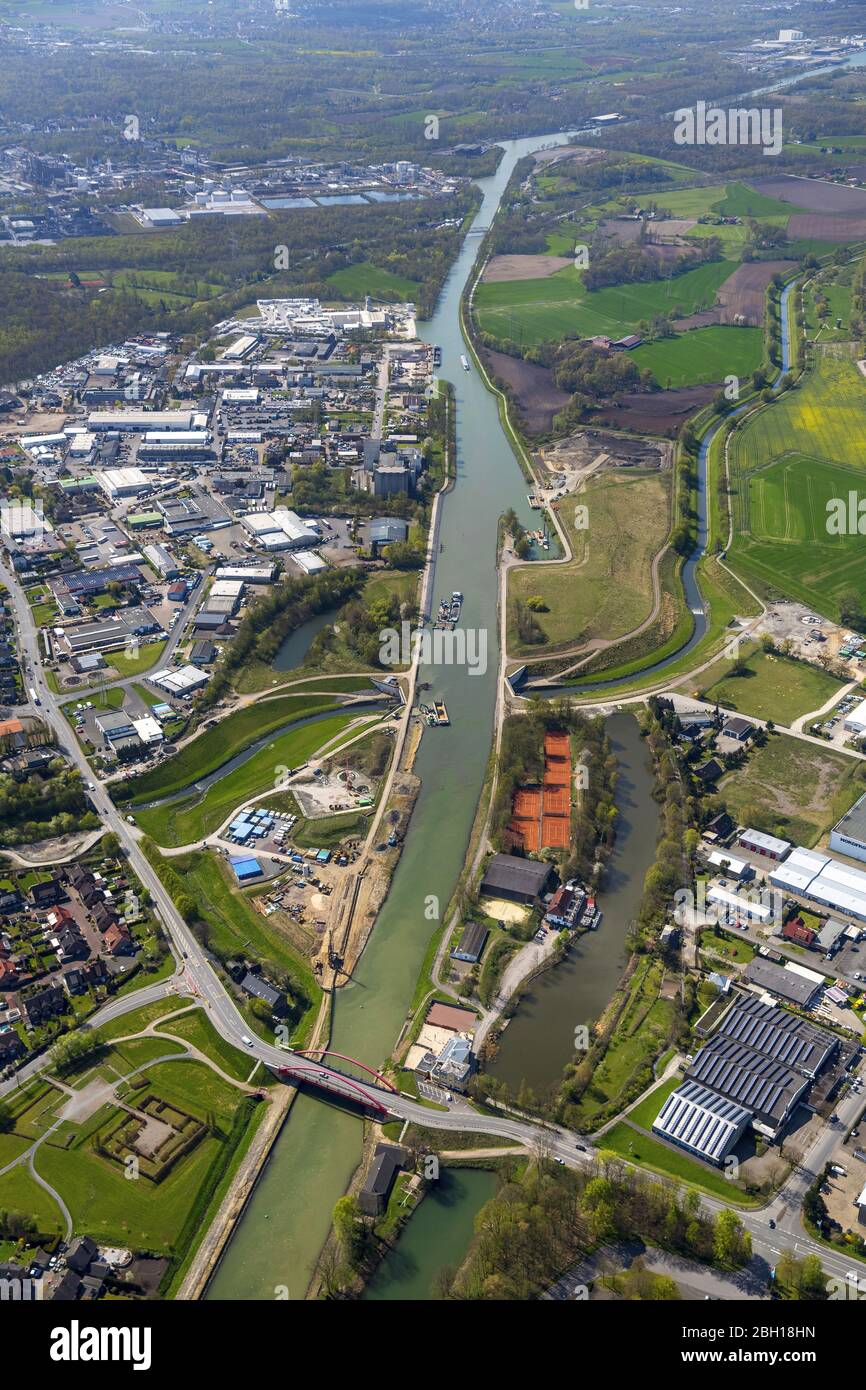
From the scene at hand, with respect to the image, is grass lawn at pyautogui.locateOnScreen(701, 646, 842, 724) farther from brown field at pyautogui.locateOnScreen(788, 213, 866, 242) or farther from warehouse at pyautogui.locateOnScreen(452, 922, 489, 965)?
brown field at pyautogui.locateOnScreen(788, 213, 866, 242)

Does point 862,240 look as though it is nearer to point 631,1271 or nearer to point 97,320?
point 97,320

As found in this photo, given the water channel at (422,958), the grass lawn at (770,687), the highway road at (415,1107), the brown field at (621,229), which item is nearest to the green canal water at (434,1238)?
the water channel at (422,958)

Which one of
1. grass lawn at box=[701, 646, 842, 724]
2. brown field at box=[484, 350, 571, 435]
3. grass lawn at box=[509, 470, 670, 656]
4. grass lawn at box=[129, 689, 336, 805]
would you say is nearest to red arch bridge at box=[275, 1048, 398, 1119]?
grass lawn at box=[129, 689, 336, 805]

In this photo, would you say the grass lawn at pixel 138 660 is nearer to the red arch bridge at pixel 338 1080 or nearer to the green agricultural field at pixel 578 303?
the red arch bridge at pixel 338 1080

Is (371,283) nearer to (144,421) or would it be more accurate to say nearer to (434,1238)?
(144,421)

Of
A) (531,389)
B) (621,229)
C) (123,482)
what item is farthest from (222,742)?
(621,229)
